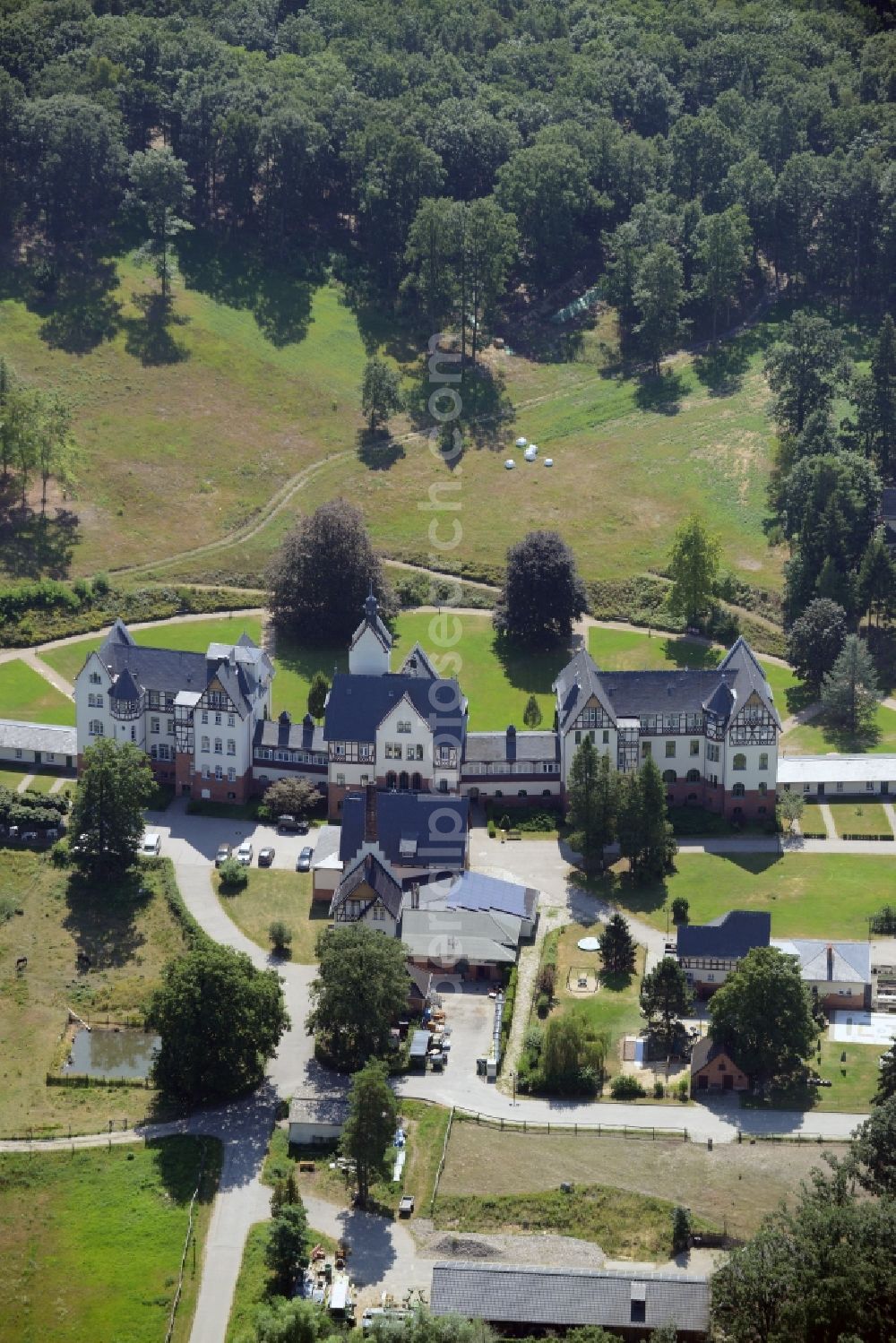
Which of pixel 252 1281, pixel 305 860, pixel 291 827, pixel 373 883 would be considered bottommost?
pixel 252 1281

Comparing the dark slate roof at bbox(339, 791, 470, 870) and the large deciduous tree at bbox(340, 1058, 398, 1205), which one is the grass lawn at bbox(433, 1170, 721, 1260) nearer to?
the large deciduous tree at bbox(340, 1058, 398, 1205)

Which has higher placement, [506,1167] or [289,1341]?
[506,1167]

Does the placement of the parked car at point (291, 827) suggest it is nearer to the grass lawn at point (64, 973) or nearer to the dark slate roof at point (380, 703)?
the dark slate roof at point (380, 703)

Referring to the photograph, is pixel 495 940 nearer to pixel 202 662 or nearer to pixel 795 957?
pixel 795 957

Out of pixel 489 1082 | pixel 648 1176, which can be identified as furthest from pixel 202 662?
pixel 648 1176

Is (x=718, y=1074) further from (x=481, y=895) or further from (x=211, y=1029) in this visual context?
(x=211, y=1029)

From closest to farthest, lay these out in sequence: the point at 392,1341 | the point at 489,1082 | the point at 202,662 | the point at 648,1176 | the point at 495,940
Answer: the point at 392,1341 < the point at 648,1176 < the point at 489,1082 < the point at 495,940 < the point at 202,662

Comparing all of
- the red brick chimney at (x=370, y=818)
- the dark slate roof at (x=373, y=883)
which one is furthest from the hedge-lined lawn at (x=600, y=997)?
the red brick chimney at (x=370, y=818)

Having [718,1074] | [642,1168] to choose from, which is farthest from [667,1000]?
[642,1168]
